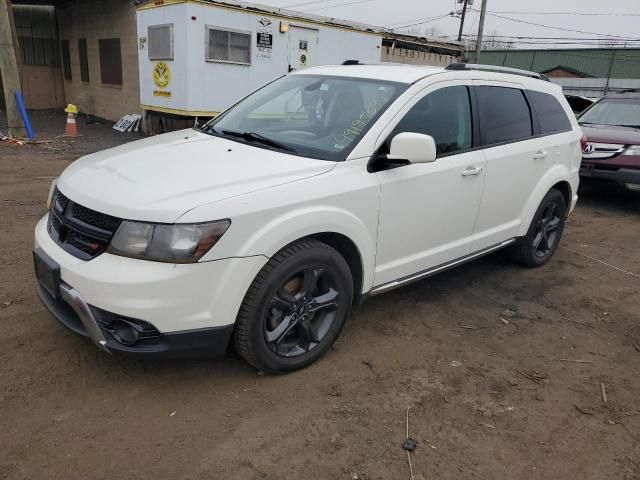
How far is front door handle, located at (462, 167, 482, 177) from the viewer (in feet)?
12.5

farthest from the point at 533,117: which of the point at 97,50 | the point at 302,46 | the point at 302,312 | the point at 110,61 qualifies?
the point at 97,50

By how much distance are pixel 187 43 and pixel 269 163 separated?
8.96 metres

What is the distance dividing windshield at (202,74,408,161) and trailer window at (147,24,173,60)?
8.17m

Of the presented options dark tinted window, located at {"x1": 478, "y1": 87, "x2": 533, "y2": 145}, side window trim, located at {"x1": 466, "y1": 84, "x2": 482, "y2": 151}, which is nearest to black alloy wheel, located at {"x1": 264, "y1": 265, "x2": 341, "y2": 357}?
side window trim, located at {"x1": 466, "y1": 84, "x2": 482, "y2": 151}

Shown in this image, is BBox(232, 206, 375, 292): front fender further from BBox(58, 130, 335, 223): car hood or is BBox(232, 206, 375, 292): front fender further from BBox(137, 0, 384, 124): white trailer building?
BBox(137, 0, 384, 124): white trailer building

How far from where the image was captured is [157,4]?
11695mm

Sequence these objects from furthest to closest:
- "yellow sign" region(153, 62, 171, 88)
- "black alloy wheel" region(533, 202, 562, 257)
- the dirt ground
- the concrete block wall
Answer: the concrete block wall < "yellow sign" region(153, 62, 171, 88) < "black alloy wheel" region(533, 202, 562, 257) < the dirt ground

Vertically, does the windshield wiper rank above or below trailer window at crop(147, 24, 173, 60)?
below

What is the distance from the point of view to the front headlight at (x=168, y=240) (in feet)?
8.35

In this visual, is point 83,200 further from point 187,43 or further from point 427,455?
point 187,43

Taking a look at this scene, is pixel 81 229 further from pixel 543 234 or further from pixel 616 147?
pixel 616 147

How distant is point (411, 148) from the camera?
3119mm

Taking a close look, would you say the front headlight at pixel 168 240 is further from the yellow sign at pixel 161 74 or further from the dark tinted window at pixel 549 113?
the yellow sign at pixel 161 74

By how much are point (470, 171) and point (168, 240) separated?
226 cm
